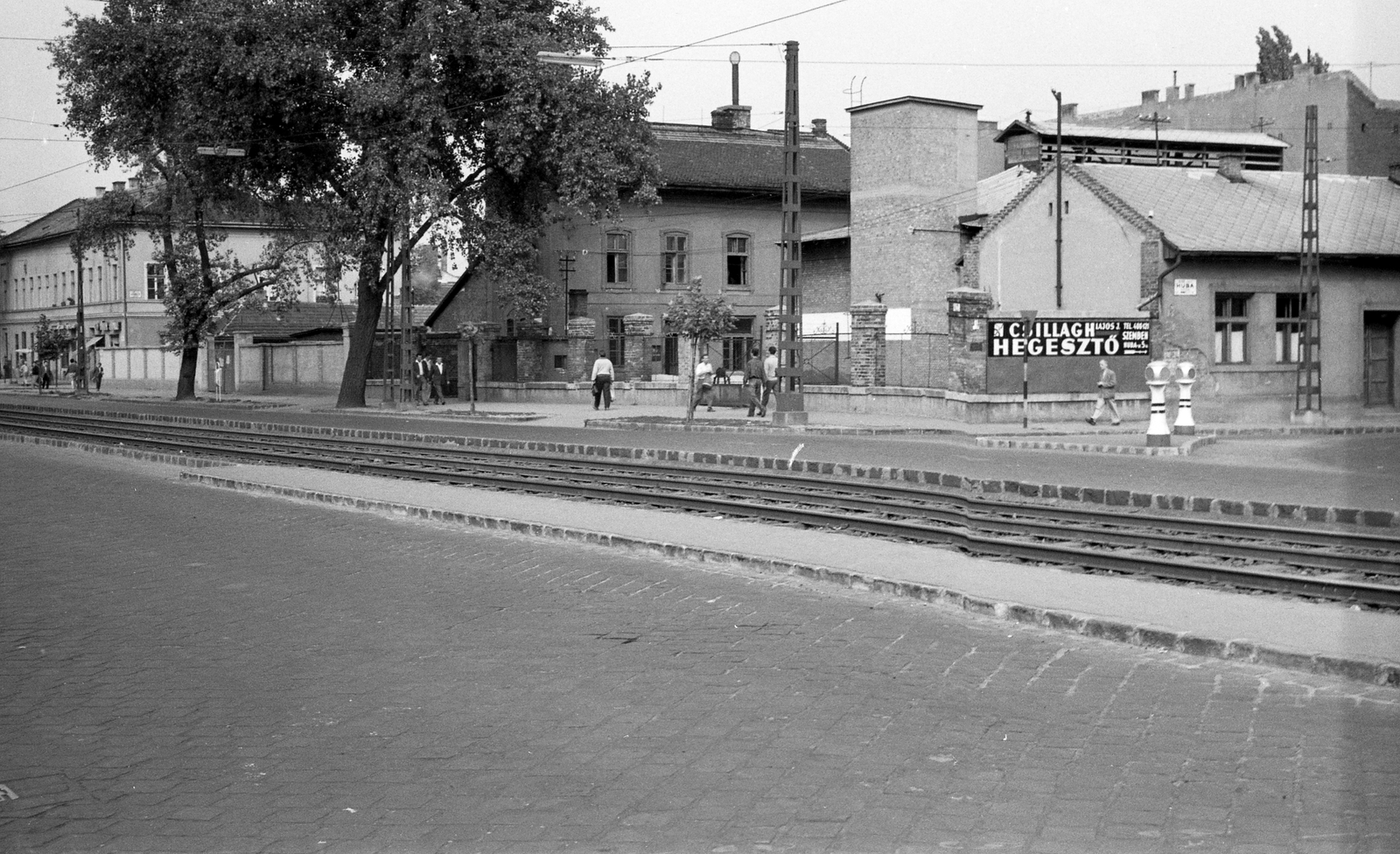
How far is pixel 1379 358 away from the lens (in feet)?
122

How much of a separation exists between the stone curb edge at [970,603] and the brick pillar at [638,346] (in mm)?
28011

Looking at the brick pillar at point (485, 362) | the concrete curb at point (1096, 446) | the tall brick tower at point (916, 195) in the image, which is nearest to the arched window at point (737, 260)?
the tall brick tower at point (916, 195)

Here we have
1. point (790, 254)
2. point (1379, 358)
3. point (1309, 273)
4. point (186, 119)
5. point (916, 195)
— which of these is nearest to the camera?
point (790, 254)

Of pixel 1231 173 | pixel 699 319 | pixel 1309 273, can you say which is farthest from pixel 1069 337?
pixel 699 319

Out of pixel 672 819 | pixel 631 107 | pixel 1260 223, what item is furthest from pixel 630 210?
pixel 672 819

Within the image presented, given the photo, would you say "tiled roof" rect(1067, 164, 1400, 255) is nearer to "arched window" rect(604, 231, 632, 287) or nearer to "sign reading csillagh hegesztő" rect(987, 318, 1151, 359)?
"sign reading csillagh hegesztő" rect(987, 318, 1151, 359)

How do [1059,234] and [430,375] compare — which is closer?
[1059,234]

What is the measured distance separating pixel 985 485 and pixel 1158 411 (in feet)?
29.7

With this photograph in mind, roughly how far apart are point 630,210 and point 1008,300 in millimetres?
18503

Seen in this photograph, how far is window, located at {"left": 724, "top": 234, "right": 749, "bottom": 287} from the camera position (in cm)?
5741

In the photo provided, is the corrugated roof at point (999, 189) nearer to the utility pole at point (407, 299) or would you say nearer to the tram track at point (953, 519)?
the utility pole at point (407, 299)

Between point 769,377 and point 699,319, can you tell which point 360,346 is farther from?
point 769,377

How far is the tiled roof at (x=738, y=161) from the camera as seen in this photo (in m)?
56.5

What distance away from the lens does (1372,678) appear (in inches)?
307
